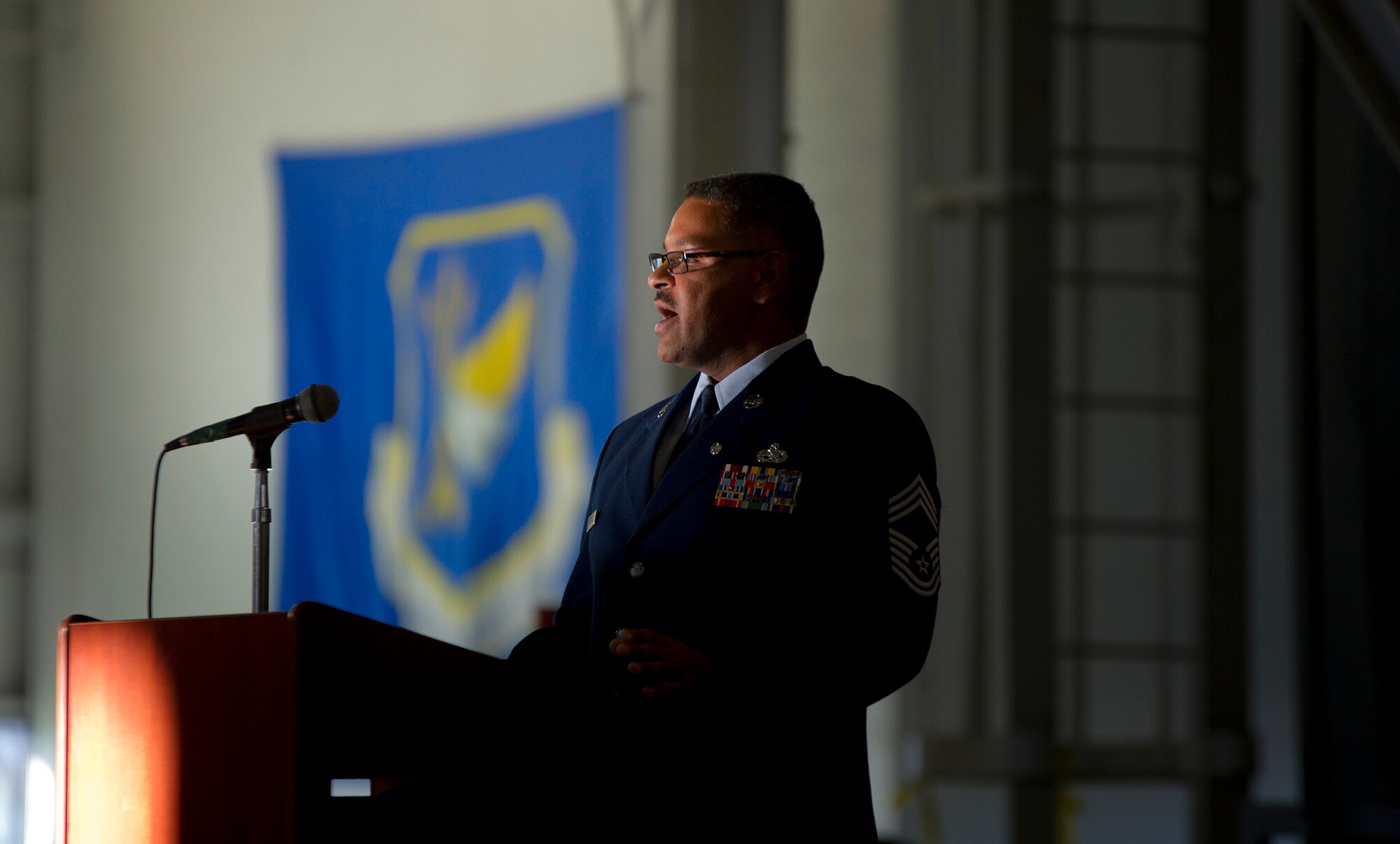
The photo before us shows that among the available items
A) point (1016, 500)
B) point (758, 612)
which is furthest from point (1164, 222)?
point (758, 612)

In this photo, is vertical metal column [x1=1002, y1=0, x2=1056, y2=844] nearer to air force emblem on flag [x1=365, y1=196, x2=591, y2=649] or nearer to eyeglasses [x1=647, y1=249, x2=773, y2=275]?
air force emblem on flag [x1=365, y1=196, x2=591, y2=649]

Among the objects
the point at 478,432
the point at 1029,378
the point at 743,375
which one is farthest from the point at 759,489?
the point at 478,432

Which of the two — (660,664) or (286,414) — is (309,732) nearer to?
(660,664)

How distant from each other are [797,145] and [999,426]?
1736mm

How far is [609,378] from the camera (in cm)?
523

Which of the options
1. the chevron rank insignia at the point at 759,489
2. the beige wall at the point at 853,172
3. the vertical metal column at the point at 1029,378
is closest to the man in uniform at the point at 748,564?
the chevron rank insignia at the point at 759,489

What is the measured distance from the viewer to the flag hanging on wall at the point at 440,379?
555 cm

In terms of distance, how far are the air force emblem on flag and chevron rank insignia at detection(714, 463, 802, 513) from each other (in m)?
3.76

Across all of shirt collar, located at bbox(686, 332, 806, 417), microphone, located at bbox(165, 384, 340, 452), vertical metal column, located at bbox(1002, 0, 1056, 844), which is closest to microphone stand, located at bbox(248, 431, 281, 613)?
microphone, located at bbox(165, 384, 340, 452)

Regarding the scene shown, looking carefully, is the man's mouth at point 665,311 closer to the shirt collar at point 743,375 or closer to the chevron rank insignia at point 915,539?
the shirt collar at point 743,375

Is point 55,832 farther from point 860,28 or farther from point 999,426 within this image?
point 860,28

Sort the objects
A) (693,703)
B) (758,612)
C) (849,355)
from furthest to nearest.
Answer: (849,355)
(758,612)
(693,703)

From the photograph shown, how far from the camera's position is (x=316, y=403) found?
1718 millimetres

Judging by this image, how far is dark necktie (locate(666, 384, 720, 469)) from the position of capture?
70.6 inches
